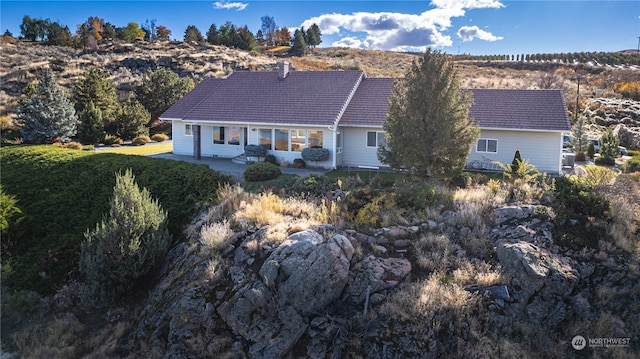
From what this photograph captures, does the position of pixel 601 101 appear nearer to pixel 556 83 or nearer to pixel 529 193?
pixel 556 83

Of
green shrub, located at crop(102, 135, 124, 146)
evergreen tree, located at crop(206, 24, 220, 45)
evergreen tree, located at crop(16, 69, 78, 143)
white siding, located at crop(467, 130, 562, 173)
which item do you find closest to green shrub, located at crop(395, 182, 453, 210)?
white siding, located at crop(467, 130, 562, 173)

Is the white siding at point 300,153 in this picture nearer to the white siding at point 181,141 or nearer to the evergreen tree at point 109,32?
the white siding at point 181,141

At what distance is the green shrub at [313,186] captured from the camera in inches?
664

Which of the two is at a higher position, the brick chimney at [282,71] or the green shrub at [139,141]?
the brick chimney at [282,71]

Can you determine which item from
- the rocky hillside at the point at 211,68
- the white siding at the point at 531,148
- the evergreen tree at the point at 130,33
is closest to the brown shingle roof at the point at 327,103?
the white siding at the point at 531,148

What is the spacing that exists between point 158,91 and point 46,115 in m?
12.5

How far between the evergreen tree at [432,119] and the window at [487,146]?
267 inches

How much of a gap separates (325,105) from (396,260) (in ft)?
48.7

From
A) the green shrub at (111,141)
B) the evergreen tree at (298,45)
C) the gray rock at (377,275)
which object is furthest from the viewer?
the evergreen tree at (298,45)

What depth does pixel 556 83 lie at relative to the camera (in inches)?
2211

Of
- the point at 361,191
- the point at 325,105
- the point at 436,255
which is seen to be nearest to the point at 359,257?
the point at 436,255

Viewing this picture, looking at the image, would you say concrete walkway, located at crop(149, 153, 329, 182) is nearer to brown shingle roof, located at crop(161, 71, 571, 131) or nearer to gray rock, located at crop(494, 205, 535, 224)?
brown shingle roof, located at crop(161, 71, 571, 131)

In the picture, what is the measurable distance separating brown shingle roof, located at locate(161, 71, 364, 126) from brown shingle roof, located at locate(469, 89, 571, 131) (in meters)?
7.74

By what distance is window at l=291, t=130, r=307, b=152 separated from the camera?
2419cm
